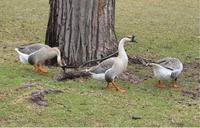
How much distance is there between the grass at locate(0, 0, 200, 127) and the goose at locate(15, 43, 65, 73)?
177 mm

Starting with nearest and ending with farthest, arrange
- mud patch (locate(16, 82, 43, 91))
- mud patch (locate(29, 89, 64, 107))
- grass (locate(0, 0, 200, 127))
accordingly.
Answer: grass (locate(0, 0, 200, 127)) < mud patch (locate(29, 89, 64, 107)) < mud patch (locate(16, 82, 43, 91))

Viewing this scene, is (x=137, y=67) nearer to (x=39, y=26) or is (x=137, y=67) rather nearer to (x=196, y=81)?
(x=196, y=81)

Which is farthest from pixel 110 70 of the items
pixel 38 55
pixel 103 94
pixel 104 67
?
pixel 38 55

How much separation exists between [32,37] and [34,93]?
536 cm

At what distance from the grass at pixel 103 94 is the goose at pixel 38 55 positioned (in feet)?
0.58

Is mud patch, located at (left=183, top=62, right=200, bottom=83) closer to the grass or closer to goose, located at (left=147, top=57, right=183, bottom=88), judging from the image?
the grass

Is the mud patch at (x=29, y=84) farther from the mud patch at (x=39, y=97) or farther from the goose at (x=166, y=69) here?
the goose at (x=166, y=69)

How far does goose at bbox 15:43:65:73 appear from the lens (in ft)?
29.0

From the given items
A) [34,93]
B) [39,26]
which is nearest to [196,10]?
[39,26]

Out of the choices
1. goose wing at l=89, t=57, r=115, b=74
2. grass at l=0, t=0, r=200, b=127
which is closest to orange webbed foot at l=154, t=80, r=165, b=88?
grass at l=0, t=0, r=200, b=127

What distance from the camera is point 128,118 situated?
681 cm

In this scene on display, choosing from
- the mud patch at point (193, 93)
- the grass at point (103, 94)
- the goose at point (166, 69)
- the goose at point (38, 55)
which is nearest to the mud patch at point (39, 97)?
the grass at point (103, 94)

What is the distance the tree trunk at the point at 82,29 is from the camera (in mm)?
9172

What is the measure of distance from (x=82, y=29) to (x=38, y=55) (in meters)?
0.92
